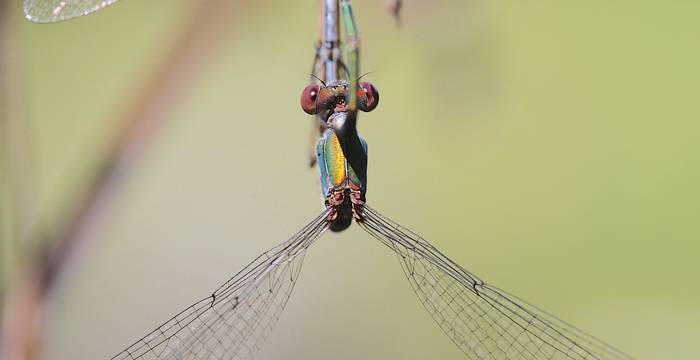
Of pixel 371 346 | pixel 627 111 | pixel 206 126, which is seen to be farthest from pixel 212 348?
pixel 627 111

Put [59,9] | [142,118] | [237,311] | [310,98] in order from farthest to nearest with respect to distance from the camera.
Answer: [142,118] < [237,311] < [310,98] < [59,9]

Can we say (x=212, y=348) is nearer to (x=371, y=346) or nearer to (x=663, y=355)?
(x=371, y=346)

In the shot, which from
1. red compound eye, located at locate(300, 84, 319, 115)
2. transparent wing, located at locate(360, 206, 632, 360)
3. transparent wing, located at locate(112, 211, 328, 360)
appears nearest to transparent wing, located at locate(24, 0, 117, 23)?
red compound eye, located at locate(300, 84, 319, 115)

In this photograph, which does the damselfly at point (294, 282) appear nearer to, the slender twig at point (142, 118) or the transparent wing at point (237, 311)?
the transparent wing at point (237, 311)

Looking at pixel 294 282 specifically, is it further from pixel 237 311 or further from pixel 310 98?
pixel 310 98

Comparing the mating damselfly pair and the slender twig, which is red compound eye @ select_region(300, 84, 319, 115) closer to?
the mating damselfly pair

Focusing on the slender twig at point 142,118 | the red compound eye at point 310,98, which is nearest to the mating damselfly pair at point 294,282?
the red compound eye at point 310,98

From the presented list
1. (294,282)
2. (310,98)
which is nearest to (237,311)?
(294,282)
